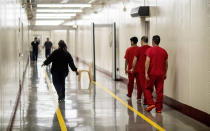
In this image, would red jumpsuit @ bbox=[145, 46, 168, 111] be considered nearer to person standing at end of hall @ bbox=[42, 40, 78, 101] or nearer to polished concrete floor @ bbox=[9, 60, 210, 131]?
polished concrete floor @ bbox=[9, 60, 210, 131]

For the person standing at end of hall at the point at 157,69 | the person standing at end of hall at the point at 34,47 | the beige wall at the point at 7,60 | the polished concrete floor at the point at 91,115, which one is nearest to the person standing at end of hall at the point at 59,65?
the polished concrete floor at the point at 91,115

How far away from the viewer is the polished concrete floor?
7.18 m

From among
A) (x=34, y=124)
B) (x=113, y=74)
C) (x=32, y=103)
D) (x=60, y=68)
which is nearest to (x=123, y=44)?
(x=113, y=74)

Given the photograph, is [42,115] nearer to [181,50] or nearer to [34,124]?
[34,124]

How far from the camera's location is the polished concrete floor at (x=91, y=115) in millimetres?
7176

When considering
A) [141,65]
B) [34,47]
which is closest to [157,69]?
[141,65]

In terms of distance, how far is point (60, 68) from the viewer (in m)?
10.7

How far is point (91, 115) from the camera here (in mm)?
8414

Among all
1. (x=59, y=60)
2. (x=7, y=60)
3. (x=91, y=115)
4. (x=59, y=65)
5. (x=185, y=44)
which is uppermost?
(x=185, y=44)

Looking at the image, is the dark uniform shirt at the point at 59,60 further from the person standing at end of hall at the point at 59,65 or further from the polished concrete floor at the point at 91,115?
the polished concrete floor at the point at 91,115

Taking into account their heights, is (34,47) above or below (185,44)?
below

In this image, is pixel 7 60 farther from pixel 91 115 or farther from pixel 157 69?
pixel 157 69

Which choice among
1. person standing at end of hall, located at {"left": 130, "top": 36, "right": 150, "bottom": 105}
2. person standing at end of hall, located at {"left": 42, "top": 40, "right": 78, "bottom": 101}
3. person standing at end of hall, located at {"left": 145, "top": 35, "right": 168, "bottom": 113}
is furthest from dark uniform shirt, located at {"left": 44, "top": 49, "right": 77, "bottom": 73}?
person standing at end of hall, located at {"left": 145, "top": 35, "right": 168, "bottom": 113}

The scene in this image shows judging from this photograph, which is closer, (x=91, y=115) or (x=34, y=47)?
(x=91, y=115)
